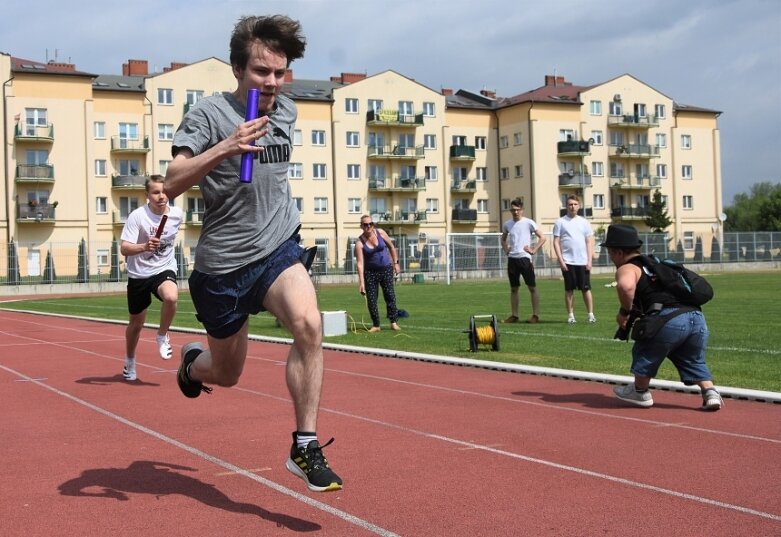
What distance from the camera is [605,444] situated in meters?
6.39

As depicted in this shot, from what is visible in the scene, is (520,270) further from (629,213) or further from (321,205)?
(629,213)

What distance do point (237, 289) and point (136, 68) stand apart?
78725 mm

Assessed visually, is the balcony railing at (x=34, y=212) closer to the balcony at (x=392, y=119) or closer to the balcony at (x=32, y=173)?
the balcony at (x=32, y=173)

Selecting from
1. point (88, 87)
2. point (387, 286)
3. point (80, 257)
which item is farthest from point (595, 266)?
point (387, 286)

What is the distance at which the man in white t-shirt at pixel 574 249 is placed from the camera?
52.8 ft

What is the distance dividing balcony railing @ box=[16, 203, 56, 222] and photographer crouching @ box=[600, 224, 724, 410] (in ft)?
215

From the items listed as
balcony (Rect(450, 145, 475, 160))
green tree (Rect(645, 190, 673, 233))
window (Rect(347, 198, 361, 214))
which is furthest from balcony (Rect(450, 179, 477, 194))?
green tree (Rect(645, 190, 673, 233))

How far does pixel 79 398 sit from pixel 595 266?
56.5m

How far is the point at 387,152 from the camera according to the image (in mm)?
80438

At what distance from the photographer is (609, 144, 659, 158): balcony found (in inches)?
3403

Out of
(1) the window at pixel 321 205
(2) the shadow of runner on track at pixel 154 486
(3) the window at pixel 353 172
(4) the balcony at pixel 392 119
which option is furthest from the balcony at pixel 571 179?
(2) the shadow of runner on track at pixel 154 486

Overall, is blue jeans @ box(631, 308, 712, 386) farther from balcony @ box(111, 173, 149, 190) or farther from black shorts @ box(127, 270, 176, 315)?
balcony @ box(111, 173, 149, 190)

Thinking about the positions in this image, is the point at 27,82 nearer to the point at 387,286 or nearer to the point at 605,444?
the point at 387,286

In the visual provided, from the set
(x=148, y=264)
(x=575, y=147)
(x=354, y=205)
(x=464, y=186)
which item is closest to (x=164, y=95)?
(x=354, y=205)
